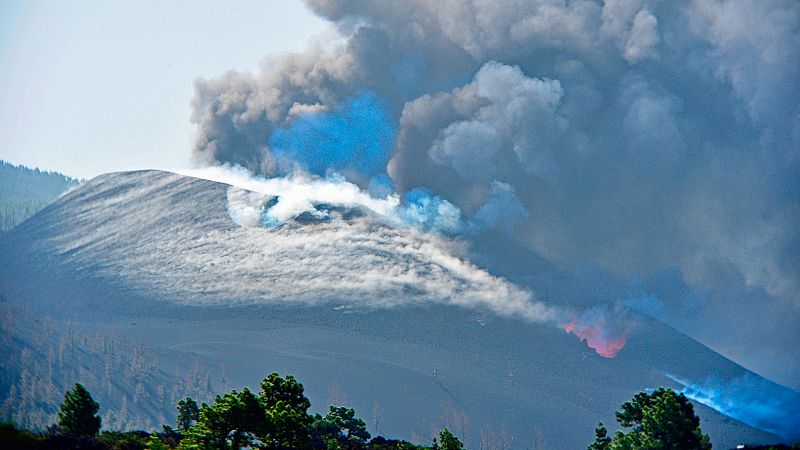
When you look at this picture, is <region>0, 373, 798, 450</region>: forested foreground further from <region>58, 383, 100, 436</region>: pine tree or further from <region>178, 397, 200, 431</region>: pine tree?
<region>178, 397, 200, 431</region>: pine tree

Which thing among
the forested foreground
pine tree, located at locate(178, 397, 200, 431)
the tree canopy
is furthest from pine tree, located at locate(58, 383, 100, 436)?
the tree canopy

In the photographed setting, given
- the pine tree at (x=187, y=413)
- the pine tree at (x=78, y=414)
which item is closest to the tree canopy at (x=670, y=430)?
the pine tree at (x=78, y=414)

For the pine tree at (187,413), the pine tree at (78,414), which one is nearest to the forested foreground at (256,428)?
the pine tree at (78,414)

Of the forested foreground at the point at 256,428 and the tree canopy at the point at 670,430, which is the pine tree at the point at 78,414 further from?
the tree canopy at the point at 670,430

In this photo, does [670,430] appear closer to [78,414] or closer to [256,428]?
[256,428]

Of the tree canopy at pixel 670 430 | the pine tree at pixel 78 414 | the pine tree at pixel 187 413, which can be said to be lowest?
the pine tree at pixel 78 414

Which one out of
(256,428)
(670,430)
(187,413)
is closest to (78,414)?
(256,428)

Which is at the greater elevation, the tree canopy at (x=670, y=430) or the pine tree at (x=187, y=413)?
the tree canopy at (x=670, y=430)

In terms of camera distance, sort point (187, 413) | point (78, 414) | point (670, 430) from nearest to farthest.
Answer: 1. point (670, 430)
2. point (78, 414)
3. point (187, 413)

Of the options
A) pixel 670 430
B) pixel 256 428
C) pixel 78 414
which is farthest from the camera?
pixel 78 414

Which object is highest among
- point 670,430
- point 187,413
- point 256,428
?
point 670,430

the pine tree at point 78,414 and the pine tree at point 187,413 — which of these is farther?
the pine tree at point 187,413

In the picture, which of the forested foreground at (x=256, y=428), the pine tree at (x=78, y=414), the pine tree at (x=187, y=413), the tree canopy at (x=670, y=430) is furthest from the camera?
the pine tree at (x=187, y=413)

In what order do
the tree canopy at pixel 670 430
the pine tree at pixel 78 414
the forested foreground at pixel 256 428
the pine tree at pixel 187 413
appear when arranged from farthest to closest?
the pine tree at pixel 187 413
the pine tree at pixel 78 414
the tree canopy at pixel 670 430
the forested foreground at pixel 256 428
